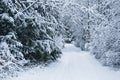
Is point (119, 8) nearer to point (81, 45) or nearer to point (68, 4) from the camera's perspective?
point (68, 4)

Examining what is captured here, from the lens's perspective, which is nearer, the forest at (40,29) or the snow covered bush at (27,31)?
the snow covered bush at (27,31)

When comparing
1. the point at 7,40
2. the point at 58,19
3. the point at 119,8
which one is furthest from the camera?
the point at 58,19

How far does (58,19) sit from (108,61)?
458 centimetres

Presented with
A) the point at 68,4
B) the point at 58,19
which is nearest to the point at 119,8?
the point at 68,4

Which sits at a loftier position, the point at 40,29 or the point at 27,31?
the point at 40,29

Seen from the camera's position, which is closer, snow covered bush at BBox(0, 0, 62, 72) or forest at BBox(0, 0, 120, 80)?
snow covered bush at BBox(0, 0, 62, 72)

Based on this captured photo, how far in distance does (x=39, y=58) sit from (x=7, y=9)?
4694 millimetres

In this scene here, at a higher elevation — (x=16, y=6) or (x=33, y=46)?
(x=16, y=6)

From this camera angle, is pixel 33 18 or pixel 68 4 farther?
pixel 68 4

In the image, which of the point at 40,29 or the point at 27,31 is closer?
the point at 27,31

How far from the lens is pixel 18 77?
1028 cm

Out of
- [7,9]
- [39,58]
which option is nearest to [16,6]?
[7,9]

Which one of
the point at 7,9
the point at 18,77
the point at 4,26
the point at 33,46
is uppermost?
the point at 7,9

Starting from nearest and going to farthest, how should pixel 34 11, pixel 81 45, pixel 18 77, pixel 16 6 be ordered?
1. pixel 18 77
2. pixel 16 6
3. pixel 34 11
4. pixel 81 45
